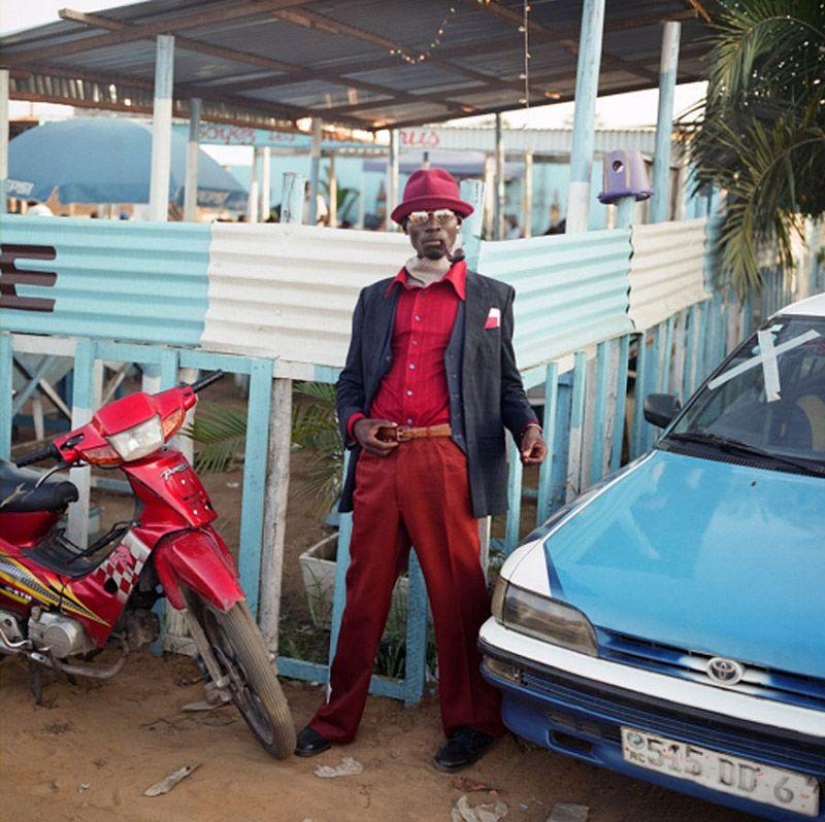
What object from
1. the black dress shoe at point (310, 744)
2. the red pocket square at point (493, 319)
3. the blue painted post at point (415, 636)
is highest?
the red pocket square at point (493, 319)

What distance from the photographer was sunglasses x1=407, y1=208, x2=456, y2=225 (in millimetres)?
3898

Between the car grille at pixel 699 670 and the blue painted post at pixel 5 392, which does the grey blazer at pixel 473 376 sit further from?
the blue painted post at pixel 5 392

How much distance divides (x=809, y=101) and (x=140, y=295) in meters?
5.74

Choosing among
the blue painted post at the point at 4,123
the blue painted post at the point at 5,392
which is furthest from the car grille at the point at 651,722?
the blue painted post at the point at 4,123

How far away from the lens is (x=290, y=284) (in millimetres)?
4547

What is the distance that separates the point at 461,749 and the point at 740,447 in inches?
60.3

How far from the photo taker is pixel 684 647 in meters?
3.25

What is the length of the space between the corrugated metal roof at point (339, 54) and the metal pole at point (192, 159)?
0.62 feet

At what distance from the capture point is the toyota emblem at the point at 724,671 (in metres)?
3.17

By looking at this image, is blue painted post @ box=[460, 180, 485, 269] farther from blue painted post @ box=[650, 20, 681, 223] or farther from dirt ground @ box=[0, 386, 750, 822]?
blue painted post @ box=[650, 20, 681, 223]

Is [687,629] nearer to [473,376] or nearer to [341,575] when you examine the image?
[473,376]

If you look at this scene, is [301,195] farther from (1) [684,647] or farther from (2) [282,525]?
(1) [684,647]

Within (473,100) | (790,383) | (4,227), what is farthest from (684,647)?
(473,100)

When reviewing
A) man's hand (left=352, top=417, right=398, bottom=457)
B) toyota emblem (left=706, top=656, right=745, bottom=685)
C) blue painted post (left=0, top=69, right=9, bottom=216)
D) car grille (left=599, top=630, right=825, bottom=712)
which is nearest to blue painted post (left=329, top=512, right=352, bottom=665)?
man's hand (left=352, top=417, right=398, bottom=457)
